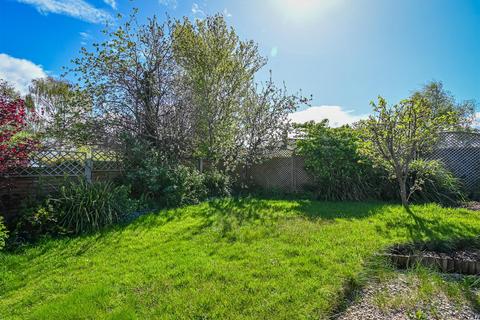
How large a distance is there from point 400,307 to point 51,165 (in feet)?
21.2

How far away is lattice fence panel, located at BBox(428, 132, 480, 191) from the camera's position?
7148 mm

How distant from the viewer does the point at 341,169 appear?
698cm

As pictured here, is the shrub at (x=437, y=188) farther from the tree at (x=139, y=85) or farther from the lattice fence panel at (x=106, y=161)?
the lattice fence panel at (x=106, y=161)

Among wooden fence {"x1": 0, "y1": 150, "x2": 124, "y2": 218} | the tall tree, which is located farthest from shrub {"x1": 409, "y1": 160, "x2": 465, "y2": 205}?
wooden fence {"x1": 0, "y1": 150, "x2": 124, "y2": 218}

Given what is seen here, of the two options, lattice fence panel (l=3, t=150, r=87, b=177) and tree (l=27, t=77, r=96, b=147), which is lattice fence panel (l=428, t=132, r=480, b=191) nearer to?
lattice fence panel (l=3, t=150, r=87, b=177)

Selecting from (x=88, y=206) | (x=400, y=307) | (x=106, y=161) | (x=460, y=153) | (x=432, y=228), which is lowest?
(x=400, y=307)

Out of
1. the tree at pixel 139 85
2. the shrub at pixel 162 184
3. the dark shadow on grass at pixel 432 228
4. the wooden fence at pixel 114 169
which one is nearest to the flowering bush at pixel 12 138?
the wooden fence at pixel 114 169

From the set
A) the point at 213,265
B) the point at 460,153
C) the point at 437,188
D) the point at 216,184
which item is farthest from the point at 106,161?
the point at 460,153

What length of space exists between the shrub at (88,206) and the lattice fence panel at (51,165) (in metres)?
0.67

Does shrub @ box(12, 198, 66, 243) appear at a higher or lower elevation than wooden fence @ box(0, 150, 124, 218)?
lower

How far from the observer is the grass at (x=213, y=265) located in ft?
7.25

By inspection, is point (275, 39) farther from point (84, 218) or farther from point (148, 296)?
point (148, 296)

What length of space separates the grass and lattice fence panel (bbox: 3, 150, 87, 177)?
1.94 meters

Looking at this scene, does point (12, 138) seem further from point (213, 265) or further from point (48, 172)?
point (213, 265)
